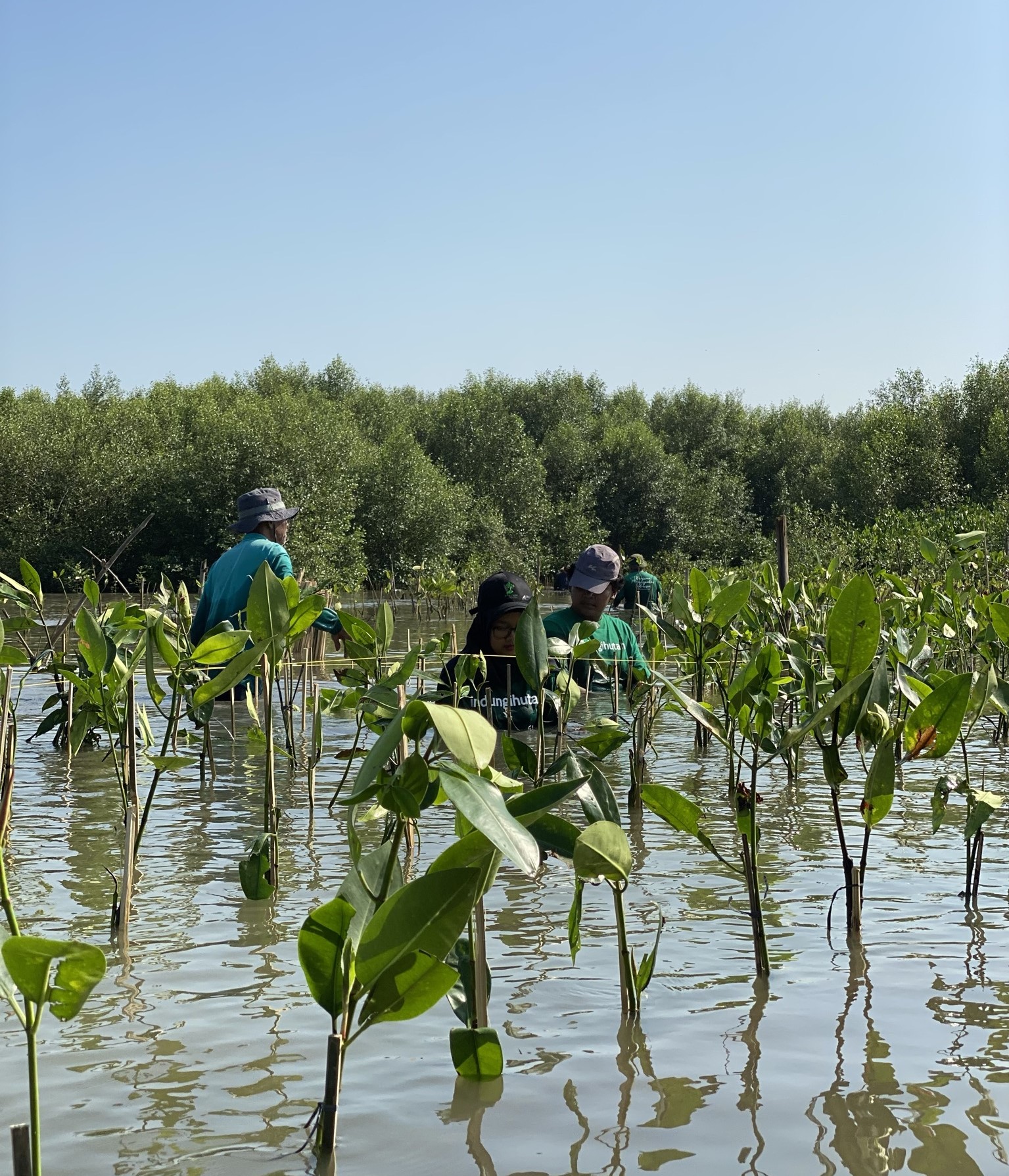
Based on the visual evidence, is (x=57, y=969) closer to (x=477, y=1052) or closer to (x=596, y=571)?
(x=477, y=1052)

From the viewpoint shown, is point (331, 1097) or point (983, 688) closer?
point (331, 1097)

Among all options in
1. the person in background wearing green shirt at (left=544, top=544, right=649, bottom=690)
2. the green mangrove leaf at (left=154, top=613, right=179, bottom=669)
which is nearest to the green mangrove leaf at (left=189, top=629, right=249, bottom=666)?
the green mangrove leaf at (left=154, top=613, right=179, bottom=669)

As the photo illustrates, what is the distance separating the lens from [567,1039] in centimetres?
294

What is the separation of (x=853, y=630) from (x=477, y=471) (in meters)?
49.8

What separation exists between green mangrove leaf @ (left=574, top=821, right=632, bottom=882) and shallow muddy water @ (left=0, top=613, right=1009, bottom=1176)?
540 mm

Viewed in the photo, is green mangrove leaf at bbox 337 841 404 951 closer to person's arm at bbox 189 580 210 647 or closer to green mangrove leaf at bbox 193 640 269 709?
green mangrove leaf at bbox 193 640 269 709

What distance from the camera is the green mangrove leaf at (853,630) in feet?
10.2

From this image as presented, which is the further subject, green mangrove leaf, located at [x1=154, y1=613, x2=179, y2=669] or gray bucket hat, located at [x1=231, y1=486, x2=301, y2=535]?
gray bucket hat, located at [x1=231, y1=486, x2=301, y2=535]

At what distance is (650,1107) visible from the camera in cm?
256

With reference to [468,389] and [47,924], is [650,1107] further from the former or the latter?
[468,389]

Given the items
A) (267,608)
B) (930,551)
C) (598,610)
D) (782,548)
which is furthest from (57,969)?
(782,548)

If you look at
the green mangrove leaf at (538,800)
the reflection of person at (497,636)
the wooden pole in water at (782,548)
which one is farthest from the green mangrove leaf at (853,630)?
the wooden pole in water at (782,548)

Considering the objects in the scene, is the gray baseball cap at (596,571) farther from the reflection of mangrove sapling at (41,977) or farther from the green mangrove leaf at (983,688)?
the reflection of mangrove sapling at (41,977)

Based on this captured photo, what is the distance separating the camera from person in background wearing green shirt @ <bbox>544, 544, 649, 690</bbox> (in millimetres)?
6711
